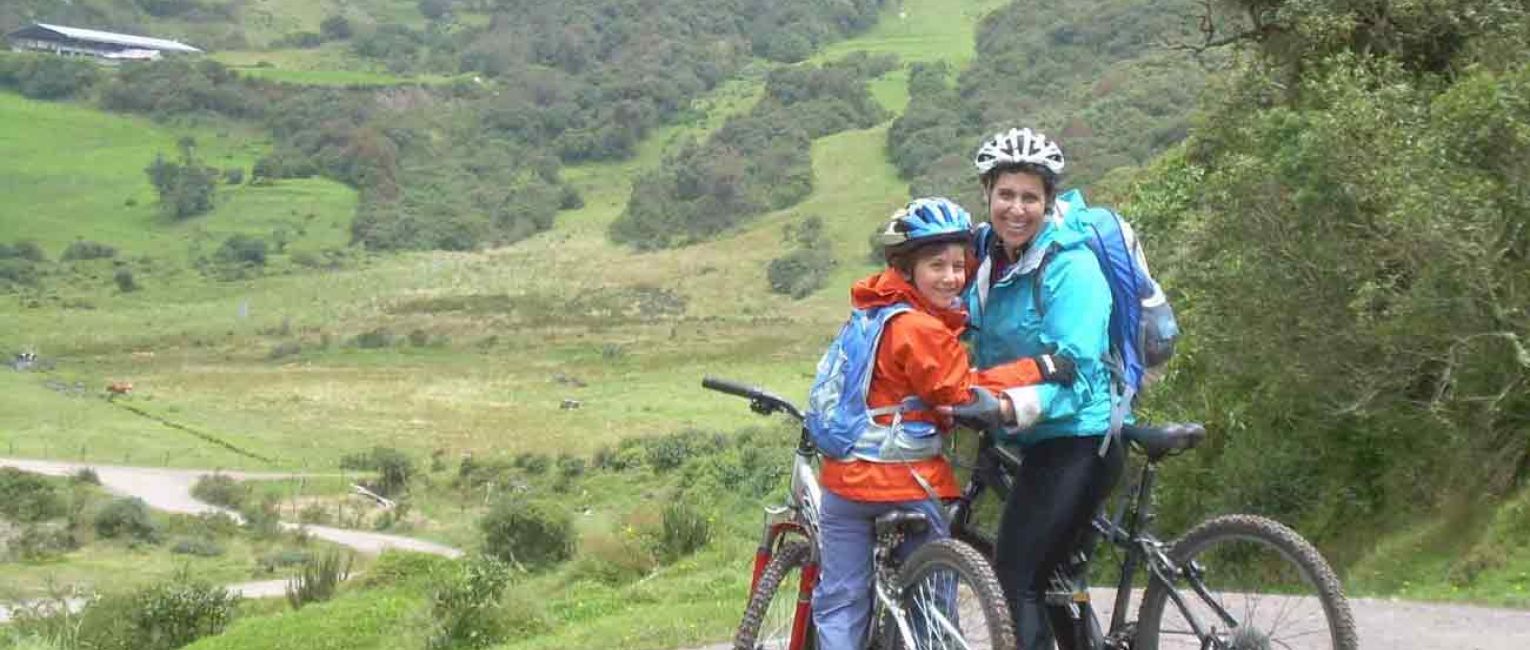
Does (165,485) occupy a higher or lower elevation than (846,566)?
lower

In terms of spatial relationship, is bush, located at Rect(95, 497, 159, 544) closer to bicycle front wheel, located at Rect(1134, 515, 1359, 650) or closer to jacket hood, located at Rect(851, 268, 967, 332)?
jacket hood, located at Rect(851, 268, 967, 332)

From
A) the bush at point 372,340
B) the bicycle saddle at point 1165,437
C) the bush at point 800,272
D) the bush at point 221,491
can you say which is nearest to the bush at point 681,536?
the bicycle saddle at point 1165,437

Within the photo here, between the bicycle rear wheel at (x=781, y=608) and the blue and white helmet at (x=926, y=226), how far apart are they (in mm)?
1286

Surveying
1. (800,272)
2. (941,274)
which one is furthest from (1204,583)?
(800,272)

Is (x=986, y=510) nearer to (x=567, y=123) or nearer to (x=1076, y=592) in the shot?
(x=1076, y=592)

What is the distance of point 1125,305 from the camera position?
521 cm

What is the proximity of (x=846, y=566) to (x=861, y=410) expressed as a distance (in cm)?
59

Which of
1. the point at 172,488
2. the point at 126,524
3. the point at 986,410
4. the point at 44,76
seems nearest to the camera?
the point at 986,410

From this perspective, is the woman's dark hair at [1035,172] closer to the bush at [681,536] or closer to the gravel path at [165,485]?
the bush at [681,536]

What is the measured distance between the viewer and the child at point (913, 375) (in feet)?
16.6

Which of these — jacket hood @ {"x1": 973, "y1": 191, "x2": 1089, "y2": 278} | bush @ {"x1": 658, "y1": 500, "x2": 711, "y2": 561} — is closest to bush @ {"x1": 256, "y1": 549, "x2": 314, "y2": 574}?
bush @ {"x1": 658, "y1": 500, "x2": 711, "y2": 561}

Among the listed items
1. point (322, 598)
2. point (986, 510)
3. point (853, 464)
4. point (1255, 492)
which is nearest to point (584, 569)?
point (322, 598)

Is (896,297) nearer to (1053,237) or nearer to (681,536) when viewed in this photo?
(1053,237)

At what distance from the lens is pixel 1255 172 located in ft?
43.5
